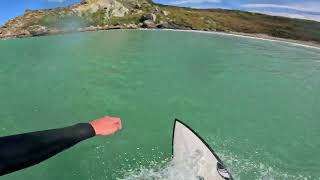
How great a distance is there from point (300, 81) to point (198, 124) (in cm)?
2499

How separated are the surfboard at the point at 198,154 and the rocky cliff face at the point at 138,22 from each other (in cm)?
12649

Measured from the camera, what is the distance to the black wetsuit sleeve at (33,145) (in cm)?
327

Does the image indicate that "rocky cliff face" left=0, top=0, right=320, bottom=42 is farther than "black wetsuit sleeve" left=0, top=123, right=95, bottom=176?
Yes

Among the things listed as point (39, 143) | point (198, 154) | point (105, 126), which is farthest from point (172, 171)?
point (39, 143)

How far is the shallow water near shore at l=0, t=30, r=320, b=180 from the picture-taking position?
16891 millimetres

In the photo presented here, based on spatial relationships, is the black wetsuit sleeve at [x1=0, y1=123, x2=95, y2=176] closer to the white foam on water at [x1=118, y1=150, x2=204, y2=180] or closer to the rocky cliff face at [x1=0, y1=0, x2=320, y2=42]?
the white foam on water at [x1=118, y1=150, x2=204, y2=180]

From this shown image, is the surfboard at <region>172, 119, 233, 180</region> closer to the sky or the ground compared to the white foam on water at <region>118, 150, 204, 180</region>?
closer to the sky

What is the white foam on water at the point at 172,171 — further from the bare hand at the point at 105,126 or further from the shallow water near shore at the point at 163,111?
the bare hand at the point at 105,126

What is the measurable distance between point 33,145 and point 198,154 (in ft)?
33.9

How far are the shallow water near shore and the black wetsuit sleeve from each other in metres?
11.3

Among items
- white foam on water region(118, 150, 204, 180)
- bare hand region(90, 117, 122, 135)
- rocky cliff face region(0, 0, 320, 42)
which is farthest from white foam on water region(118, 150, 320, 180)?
rocky cliff face region(0, 0, 320, 42)

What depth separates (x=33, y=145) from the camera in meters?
3.44

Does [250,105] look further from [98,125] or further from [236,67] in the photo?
[98,125]

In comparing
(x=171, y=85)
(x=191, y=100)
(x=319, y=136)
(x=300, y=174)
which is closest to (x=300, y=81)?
(x=171, y=85)
